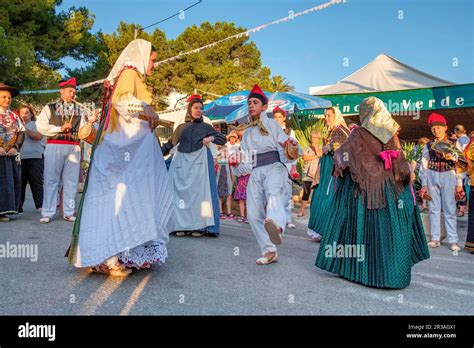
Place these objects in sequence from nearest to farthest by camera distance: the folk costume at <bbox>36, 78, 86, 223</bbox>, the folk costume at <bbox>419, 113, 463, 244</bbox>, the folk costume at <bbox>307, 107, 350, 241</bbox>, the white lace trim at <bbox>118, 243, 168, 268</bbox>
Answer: the white lace trim at <bbox>118, 243, 168, 268</bbox> → the folk costume at <bbox>307, 107, 350, 241</bbox> → the folk costume at <bbox>419, 113, 463, 244</bbox> → the folk costume at <bbox>36, 78, 86, 223</bbox>

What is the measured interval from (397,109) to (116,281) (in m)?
9.80

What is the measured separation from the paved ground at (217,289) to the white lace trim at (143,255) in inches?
6.1

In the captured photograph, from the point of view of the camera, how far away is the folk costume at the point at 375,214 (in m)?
4.53

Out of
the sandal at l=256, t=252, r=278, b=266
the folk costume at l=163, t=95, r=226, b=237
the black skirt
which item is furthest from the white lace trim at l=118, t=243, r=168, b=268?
the black skirt

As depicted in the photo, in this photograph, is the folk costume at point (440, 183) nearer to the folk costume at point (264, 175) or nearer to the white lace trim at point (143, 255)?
the folk costume at point (264, 175)

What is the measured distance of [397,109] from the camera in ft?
40.1

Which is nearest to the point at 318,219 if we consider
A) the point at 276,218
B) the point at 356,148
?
the point at 276,218

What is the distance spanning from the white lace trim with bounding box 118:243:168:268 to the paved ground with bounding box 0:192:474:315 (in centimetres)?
15

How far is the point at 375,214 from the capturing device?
465cm

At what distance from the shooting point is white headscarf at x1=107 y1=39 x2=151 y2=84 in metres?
4.66

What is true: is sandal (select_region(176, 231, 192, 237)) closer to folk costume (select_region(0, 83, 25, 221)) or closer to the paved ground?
the paved ground

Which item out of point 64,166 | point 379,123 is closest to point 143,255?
point 379,123
